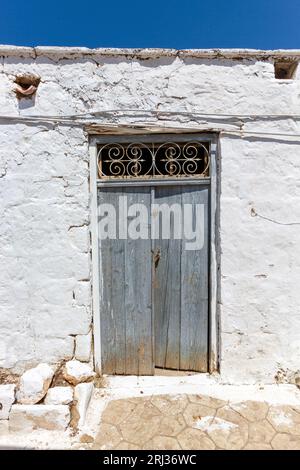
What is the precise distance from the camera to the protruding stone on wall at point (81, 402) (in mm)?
2698

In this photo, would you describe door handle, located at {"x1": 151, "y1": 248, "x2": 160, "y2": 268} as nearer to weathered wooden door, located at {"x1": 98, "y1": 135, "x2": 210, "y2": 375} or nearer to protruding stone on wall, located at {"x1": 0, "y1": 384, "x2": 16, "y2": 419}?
weathered wooden door, located at {"x1": 98, "y1": 135, "x2": 210, "y2": 375}

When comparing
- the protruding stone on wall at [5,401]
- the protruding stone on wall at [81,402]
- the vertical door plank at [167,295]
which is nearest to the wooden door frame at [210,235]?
the vertical door plank at [167,295]

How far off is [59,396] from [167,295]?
1338 millimetres

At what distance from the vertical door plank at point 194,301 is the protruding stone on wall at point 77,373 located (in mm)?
963

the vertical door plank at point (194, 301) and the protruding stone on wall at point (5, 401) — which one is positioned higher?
the vertical door plank at point (194, 301)

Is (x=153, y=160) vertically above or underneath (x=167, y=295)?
above

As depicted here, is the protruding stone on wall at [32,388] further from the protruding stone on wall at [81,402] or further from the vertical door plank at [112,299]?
the vertical door plank at [112,299]

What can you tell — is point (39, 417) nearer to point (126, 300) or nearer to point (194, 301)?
point (126, 300)

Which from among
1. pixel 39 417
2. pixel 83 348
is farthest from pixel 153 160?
pixel 39 417

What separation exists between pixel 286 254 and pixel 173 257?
111 centimetres

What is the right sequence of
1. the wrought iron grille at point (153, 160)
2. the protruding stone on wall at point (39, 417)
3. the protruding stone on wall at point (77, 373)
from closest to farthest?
the protruding stone on wall at point (39, 417)
the protruding stone on wall at point (77, 373)
the wrought iron grille at point (153, 160)

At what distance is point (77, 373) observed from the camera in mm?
3006

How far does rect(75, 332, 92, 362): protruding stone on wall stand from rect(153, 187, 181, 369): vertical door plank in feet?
→ 2.29

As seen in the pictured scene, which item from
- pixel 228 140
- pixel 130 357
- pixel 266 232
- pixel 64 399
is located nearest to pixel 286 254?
pixel 266 232
